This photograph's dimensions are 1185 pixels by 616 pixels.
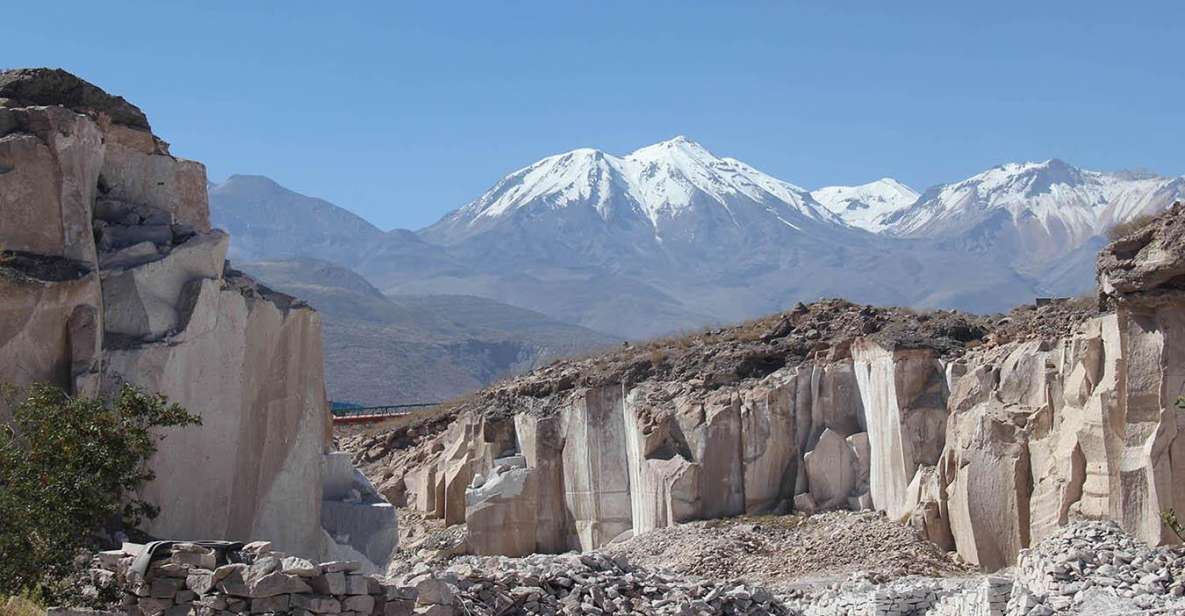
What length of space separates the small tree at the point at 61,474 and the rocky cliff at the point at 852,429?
571 inches

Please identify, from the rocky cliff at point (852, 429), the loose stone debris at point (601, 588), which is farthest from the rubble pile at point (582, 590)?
the rocky cliff at point (852, 429)

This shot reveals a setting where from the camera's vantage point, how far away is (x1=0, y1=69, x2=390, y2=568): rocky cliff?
68.5 ft

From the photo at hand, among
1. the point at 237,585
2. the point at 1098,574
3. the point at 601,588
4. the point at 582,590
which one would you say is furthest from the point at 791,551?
the point at 237,585

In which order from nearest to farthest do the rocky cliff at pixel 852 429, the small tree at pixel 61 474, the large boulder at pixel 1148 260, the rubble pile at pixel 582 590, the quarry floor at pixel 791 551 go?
the small tree at pixel 61 474
the rubble pile at pixel 582 590
the large boulder at pixel 1148 260
the rocky cliff at pixel 852 429
the quarry floor at pixel 791 551

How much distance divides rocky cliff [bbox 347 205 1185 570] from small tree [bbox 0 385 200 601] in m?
14.5

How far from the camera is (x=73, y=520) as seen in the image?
19031mm

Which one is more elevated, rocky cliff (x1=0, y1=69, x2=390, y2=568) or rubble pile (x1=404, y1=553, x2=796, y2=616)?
rocky cliff (x1=0, y1=69, x2=390, y2=568)

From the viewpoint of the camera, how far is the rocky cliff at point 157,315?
20.9m

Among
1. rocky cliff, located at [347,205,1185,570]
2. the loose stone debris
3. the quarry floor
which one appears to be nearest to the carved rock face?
the loose stone debris

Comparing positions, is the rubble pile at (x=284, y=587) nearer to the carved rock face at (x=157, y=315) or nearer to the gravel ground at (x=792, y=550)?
the carved rock face at (x=157, y=315)

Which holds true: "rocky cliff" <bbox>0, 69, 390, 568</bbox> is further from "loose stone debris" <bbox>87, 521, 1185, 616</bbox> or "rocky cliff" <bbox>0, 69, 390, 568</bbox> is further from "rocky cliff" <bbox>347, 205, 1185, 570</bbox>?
"rocky cliff" <bbox>347, 205, 1185, 570</bbox>

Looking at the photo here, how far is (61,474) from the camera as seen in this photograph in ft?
62.3

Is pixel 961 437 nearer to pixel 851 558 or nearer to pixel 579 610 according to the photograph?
pixel 851 558

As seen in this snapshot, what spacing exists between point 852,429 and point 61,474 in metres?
22.0
